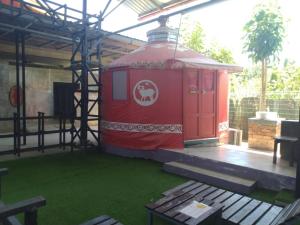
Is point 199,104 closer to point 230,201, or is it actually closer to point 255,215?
point 230,201

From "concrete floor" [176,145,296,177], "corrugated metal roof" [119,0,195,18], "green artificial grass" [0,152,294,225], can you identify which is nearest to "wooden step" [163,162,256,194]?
"green artificial grass" [0,152,294,225]

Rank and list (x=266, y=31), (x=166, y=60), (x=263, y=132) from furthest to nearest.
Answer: (x=266, y=31), (x=263, y=132), (x=166, y=60)

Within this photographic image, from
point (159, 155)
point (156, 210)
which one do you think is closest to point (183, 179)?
point (159, 155)

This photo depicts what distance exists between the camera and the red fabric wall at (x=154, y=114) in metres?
6.19

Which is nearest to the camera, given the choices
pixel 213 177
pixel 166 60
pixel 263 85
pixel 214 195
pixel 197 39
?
pixel 214 195

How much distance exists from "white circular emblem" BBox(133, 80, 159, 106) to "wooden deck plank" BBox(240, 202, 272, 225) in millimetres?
3693

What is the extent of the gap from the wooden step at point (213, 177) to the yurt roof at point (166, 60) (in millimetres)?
2061

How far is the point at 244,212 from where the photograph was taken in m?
2.93

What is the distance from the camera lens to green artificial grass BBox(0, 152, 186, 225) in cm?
350

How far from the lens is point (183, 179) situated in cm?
492

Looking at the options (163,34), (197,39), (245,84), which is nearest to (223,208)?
(163,34)

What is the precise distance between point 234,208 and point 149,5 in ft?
20.5

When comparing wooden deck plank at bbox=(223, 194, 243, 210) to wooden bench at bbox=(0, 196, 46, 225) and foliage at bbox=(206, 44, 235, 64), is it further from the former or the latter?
foliage at bbox=(206, 44, 235, 64)

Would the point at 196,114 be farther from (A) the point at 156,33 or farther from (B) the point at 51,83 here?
(B) the point at 51,83
